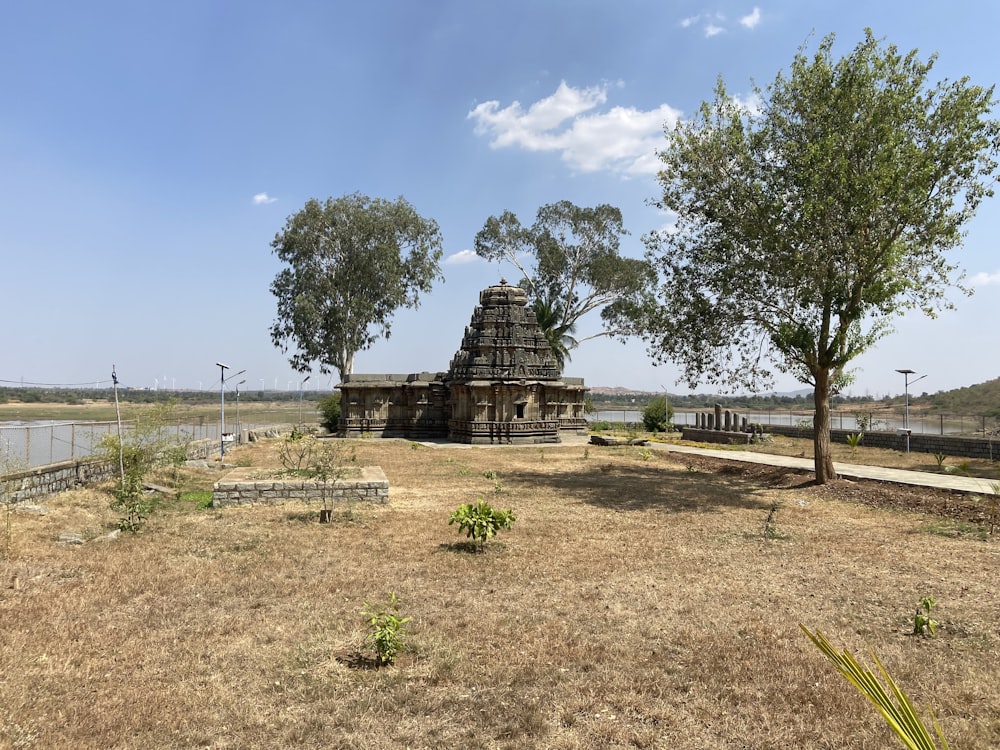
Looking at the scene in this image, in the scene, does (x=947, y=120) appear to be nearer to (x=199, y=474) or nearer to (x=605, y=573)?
(x=605, y=573)

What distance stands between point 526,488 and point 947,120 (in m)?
12.8

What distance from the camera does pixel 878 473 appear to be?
1806cm

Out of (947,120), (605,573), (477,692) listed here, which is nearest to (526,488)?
(605,573)

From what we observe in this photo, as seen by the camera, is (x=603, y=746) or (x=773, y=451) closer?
(x=603, y=746)

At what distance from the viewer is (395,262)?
40.1 meters

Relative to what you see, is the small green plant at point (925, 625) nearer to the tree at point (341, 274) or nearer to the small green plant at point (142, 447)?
the small green plant at point (142, 447)

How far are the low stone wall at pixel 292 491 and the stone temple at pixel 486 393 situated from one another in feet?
63.4

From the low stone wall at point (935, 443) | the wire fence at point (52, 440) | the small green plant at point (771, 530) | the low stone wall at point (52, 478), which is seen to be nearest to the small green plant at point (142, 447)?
the wire fence at point (52, 440)

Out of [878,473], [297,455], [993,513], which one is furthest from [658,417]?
[993,513]

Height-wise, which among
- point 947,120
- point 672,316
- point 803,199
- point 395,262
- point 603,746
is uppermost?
point 395,262

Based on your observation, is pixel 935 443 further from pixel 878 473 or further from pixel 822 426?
pixel 822 426

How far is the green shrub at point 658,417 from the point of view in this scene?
137 ft

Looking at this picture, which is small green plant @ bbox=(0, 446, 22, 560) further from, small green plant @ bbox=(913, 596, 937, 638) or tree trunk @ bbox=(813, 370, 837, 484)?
tree trunk @ bbox=(813, 370, 837, 484)

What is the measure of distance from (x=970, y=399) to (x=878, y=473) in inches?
2560
